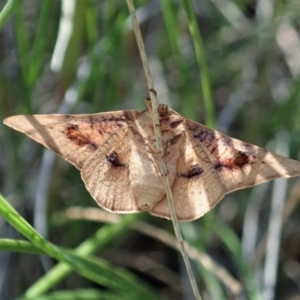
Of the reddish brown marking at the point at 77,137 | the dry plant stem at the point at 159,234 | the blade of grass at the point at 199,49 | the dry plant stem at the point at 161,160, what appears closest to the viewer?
the dry plant stem at the point at 161,160

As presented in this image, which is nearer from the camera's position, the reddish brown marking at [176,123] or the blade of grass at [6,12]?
the blade of grass at [6,12]

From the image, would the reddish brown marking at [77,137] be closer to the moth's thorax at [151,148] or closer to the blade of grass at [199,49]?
the moth's thorax at [151,148]

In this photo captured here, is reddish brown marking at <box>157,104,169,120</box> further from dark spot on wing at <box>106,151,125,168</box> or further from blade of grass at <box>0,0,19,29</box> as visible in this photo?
blade of grass at <box>0,0,19,29</box>

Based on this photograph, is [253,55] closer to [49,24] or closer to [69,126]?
[49,24]

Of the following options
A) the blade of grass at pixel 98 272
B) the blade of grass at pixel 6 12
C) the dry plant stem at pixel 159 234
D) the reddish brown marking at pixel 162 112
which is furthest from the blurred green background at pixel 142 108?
the blade of grass at pixel 6 12

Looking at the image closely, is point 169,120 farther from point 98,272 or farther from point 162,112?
point 98,272

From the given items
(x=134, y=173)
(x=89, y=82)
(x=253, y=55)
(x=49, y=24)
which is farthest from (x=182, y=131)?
(x=253, y=55)

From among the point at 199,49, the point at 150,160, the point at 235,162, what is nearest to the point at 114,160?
the point at 150,160
